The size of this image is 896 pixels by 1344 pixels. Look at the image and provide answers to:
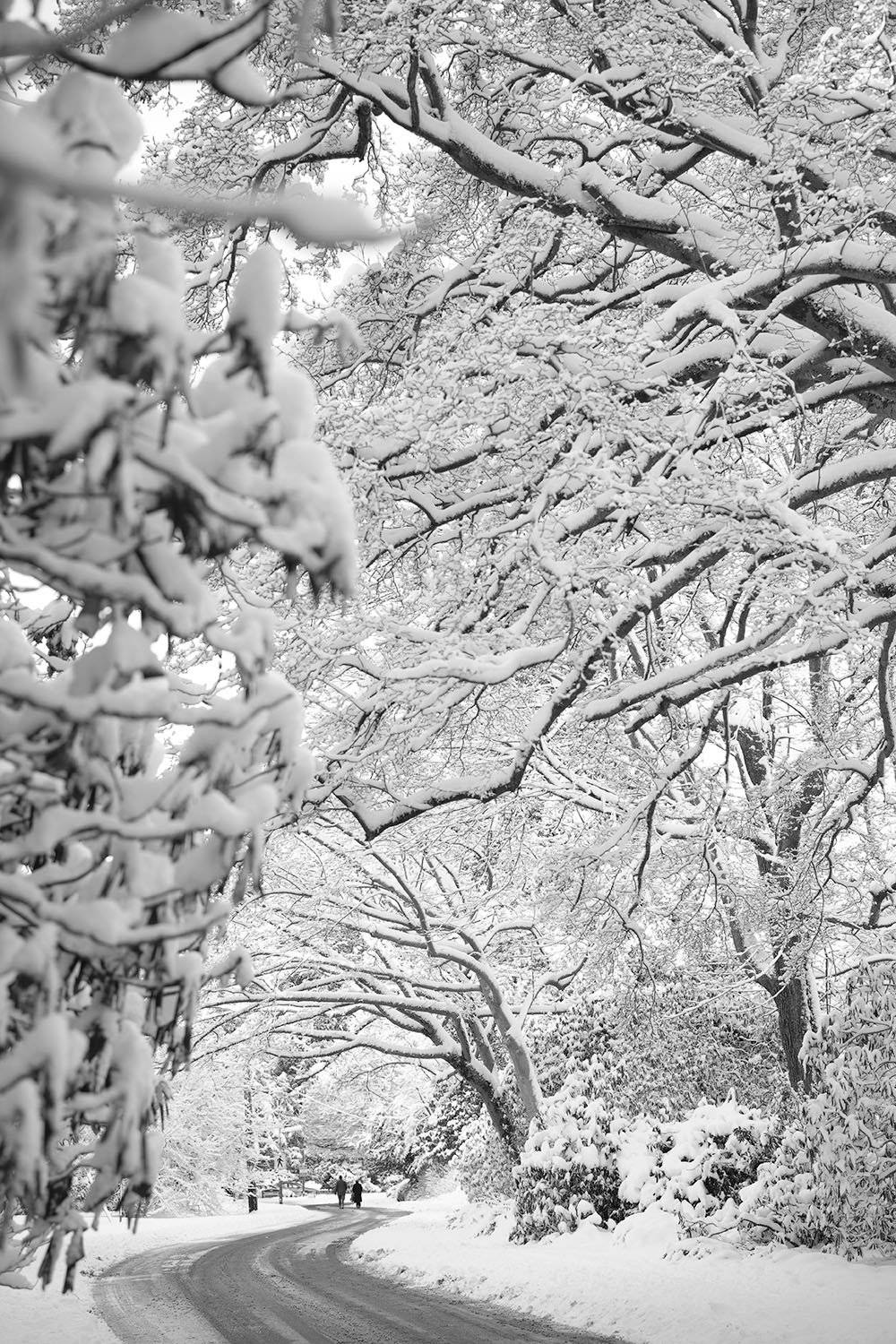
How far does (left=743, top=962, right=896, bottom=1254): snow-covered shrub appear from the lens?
8.33 meters

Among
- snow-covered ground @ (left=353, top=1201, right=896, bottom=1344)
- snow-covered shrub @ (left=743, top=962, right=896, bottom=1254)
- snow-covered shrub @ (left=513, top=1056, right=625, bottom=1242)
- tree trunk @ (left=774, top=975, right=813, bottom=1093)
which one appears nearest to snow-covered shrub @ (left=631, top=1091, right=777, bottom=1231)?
snow-covered ground @ (left=353, top=1201, right=896, bottom=1344)

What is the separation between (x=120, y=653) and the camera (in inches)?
65.7

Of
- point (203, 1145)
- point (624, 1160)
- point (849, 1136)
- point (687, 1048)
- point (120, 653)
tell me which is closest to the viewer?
point (120, 653)

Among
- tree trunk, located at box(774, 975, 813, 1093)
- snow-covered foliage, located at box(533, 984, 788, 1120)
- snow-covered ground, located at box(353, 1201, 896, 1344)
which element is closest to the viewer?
snow-covered ground, located at box(353, 1201, 896, 1344)

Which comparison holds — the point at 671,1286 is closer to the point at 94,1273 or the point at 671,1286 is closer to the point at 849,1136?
the point at 849,1136

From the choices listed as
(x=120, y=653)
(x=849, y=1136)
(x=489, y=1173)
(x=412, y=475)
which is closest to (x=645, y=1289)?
(x=849, y=1136)

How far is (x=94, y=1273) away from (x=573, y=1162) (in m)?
7.89

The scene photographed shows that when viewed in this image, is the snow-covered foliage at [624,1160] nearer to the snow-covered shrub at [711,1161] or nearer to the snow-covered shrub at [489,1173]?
the snow-covered shrub at [711,1161]

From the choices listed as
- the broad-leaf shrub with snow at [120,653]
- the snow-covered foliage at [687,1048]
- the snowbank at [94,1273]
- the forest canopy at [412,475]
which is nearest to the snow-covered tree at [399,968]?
the snow-covered foliage at [687,1048]

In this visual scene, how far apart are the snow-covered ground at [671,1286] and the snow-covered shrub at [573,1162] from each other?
1.20ft

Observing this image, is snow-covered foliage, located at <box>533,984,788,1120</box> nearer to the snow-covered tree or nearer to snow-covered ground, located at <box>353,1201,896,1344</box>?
snow-covered ground, located at <box>353,1201,896,1344</box>

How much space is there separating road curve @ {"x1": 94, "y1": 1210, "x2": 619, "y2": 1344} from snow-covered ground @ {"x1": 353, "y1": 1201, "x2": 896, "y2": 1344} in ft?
1.42

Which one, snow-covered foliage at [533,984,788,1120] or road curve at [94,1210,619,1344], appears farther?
snow-covered foliage at [533,984,788,1120]

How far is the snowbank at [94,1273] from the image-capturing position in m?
9.38
